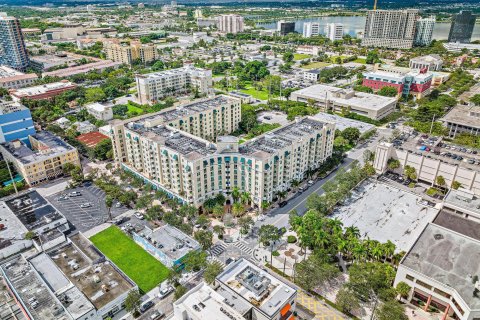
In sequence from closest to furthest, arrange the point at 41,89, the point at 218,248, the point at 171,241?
1. the point at 171,241
2. the point at 218,248
3. the point at 41,89

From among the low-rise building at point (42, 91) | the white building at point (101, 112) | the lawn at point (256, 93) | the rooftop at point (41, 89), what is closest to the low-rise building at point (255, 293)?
the white building at point (101, 112)

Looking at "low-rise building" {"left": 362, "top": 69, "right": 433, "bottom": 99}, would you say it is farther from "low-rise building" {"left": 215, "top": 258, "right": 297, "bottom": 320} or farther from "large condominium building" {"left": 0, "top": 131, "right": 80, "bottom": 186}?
"low-rise building" {"left": 215, "top": 258, "right": 297, "bottom": 320}

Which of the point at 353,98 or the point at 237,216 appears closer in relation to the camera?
the point at 237,216

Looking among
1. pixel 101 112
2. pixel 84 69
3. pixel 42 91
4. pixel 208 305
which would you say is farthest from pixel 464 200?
pixel 84 69

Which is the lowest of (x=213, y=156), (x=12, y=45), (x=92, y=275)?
(x=92, y=275)

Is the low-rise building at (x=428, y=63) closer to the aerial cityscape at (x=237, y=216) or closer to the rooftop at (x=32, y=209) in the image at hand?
the aerial cityscape at (x=237, y=216)

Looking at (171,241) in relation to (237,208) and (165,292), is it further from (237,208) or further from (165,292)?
(237,208)

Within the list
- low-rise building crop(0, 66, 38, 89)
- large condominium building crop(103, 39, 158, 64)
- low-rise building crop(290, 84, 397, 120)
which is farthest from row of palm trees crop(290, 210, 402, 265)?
large condominium building crop(103, 39, 158, 64)
